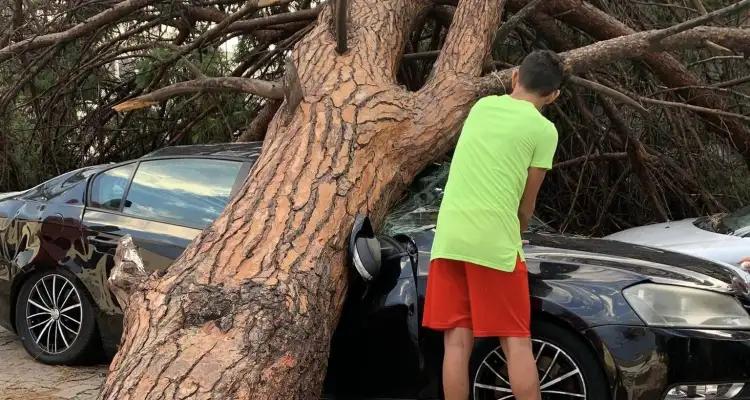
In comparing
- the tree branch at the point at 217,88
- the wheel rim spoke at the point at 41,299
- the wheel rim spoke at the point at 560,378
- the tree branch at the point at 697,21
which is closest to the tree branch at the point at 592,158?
the tree branch at the point at 697,21

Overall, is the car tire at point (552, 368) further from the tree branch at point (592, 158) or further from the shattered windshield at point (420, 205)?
the tree branch at point (592, 158)

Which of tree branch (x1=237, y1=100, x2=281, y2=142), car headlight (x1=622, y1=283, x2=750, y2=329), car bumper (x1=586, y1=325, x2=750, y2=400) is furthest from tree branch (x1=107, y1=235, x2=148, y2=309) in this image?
tree branch (x1=237, y1=100, x2=281, y2=142)

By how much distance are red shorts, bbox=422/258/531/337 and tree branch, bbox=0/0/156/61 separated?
517 cm

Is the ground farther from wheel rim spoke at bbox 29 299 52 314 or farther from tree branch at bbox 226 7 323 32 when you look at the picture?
tree branch at bbox 226 7 323 32

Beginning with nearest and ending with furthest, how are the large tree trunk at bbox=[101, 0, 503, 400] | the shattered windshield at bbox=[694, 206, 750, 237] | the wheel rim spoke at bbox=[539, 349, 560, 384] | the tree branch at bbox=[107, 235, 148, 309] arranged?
the large tree trunk at bbox=[101, 0, 503, 400] < the wheel rim spoke at bbox=[539, 349, 560, 384] < the tree branch at bbox=[107, 235, 148, 309] < the shattered windshield at bbox=[694, 206, 750, 237]

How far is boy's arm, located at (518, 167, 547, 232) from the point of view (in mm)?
3230

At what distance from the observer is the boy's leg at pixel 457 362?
318 cm

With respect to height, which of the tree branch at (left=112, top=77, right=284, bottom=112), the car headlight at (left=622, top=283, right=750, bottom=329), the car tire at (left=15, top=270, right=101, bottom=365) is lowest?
the car tire at (left=15, top=270, right=101, bottom=365)

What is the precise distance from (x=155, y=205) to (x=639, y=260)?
2664 mm

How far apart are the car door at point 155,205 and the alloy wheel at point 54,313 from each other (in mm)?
Answer: 313

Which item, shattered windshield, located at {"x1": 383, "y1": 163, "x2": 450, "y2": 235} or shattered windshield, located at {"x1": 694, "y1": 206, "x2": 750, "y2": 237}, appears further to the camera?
shattered windshield, located at {"x1": 694, "y1": 206, "x2": 750, "y2": 237}

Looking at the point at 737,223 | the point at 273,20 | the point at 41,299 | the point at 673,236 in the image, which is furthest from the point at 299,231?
the point at 273,20

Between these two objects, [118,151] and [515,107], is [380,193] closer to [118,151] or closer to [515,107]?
[515,107]

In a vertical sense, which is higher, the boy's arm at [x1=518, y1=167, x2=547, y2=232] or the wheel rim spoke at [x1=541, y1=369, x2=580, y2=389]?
the boy's arm at [x1=518, y1=167, x2=547, y2=232]
